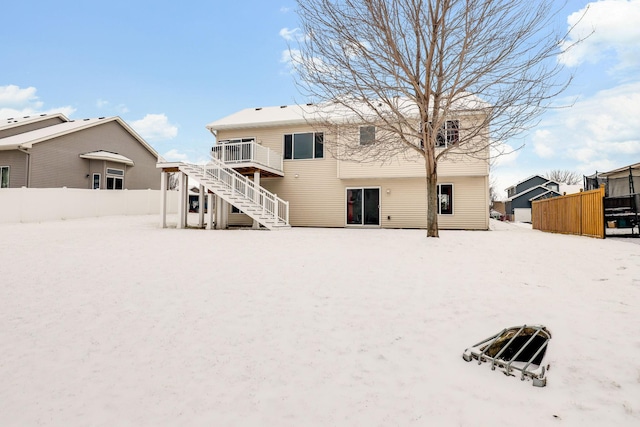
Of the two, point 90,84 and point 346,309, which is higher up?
point 90,84

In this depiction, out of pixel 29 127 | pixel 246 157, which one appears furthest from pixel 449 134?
pixel 29 127

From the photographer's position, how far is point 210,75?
63.7 ft

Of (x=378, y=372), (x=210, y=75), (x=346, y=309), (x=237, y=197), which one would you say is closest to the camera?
(x=378, y=372)

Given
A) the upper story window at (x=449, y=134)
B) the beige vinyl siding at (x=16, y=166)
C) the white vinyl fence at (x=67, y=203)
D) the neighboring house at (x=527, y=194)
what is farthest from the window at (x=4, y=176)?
the neighboring house at (x=527, y=194)

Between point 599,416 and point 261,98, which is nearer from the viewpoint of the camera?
point 599,416

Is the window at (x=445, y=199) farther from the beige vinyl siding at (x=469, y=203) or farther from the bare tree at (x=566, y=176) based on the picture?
the bare tree at (x=566, y=176)

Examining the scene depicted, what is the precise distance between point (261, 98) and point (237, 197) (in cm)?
864

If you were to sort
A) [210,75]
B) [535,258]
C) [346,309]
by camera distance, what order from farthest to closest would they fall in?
1. [210,75]
2. [535,258]
3. [346,309]

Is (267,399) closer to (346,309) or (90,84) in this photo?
(346,309)

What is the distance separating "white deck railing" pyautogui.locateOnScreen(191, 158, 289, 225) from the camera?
13.8 metres

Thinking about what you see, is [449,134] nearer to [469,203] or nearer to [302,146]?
[469,203]

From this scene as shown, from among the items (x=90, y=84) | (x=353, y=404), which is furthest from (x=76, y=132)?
(x=353, y=404)

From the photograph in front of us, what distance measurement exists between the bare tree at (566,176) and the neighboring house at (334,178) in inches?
2343

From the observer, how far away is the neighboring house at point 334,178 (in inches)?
571
